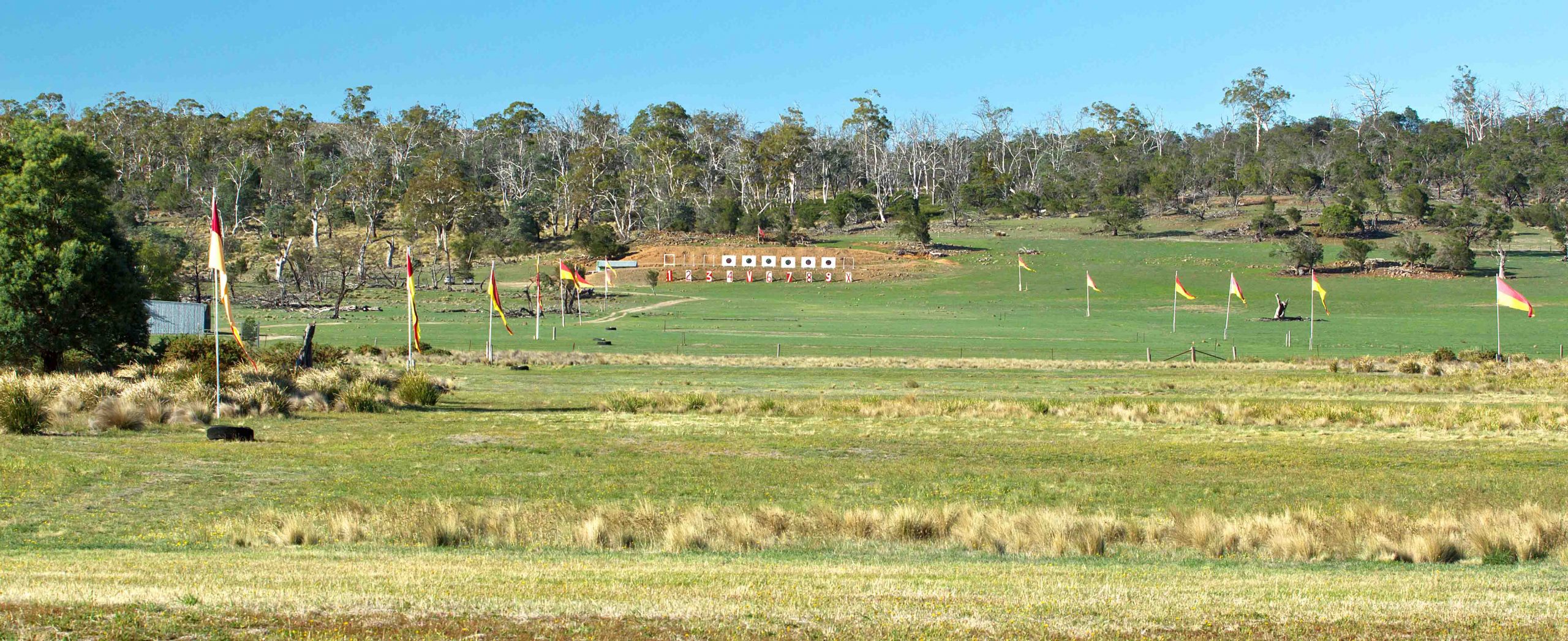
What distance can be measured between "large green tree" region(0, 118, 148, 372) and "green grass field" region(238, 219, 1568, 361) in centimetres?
2138

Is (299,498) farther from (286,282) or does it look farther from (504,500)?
(286,282)

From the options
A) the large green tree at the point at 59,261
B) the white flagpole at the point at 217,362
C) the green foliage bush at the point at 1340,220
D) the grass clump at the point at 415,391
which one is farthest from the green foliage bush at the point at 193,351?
the green foliage bush at the point at 1340,220

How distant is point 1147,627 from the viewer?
9500 mm

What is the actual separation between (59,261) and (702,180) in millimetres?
110281

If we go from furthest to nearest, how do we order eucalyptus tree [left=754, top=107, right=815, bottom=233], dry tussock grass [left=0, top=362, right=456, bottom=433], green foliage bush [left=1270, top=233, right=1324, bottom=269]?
1. eucalyptus tree [left=754, top=107, right=815, bottom=233]
2. green foliage bush [left=1270, top=233, right=1324, bottom=269]
3. dry tussock grass [left=0, top=362, right=456, bottom=433]

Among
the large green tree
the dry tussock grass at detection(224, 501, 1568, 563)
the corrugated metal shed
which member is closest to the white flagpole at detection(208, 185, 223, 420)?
the large green tree

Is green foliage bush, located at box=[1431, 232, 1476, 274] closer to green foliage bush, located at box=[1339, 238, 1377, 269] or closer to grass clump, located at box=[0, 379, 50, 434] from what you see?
green foliage bush, located at box=[1339, 238, 1377, 269]

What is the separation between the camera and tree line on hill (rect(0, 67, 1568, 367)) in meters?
114

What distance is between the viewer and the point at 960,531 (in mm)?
15375

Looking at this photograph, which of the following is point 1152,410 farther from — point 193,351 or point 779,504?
point 193,351

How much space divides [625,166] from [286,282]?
44.5 m

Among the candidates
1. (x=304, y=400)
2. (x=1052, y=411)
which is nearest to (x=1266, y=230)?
(x=1052, y=411)

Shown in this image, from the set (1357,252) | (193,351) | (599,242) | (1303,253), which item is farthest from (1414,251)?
(193,351)

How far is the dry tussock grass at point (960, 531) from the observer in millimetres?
14336
